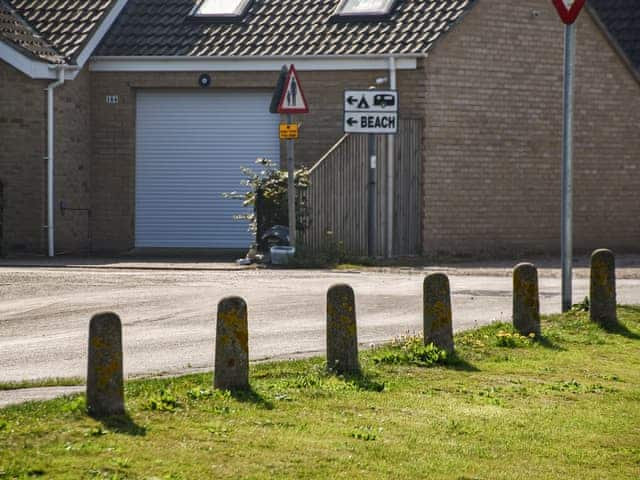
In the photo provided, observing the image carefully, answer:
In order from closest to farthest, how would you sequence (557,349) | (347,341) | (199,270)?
(347,341) → (557,349) → (199,270)

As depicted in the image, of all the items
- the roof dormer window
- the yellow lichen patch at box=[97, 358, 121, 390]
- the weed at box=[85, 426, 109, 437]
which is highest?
the roof dormer window

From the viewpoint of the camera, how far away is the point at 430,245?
24.7 meters

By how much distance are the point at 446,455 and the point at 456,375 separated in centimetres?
292

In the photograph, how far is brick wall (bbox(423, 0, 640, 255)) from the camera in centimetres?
2480

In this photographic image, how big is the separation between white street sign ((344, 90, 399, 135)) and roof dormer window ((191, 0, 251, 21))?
5370 millimetres

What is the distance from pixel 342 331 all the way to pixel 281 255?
37.5 ft

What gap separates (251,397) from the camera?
28.8ft

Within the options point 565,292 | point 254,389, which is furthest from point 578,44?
point 254,389

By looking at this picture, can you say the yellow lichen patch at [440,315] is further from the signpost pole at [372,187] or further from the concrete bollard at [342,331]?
the signpost pole at [372,187]

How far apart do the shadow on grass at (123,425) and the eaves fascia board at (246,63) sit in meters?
17.1

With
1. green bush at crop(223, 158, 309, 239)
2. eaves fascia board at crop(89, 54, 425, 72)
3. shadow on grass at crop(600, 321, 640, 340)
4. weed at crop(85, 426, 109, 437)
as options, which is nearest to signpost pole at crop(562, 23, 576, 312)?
shadow on grass at crop(600, 321, 640, 340)

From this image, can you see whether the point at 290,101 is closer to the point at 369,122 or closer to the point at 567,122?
the point at 369,122

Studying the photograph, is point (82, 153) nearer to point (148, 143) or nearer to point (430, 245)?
point (148, 143)

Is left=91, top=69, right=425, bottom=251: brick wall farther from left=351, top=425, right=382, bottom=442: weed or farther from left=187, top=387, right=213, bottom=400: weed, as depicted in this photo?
left=351, top=425, right=382, bottom=442: weed
